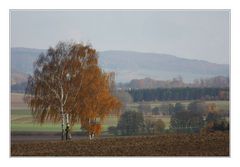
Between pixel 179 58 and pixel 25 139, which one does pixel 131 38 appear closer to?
pixel 179 58

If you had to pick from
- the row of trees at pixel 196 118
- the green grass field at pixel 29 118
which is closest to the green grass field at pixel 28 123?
the green grass field at pixel 29 118

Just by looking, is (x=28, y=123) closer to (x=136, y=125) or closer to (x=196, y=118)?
Result: (x=136, y=125)

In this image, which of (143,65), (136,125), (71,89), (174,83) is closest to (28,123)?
(71,89)

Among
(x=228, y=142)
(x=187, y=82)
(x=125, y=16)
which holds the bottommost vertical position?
(x=228, y=142)

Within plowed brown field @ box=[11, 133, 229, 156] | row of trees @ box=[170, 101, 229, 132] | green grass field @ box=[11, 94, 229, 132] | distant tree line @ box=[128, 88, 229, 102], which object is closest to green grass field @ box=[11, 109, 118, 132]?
green grass field @ box=[11, 94, 229, 132]

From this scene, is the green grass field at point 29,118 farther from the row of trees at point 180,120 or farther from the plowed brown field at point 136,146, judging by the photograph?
the plowed brown field at point 136,146

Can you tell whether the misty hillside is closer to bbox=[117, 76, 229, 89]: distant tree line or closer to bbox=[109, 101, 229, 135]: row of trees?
bbox=[117, 76, 229, 89]: distant tree line

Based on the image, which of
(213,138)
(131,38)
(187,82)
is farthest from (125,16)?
(213,138)
